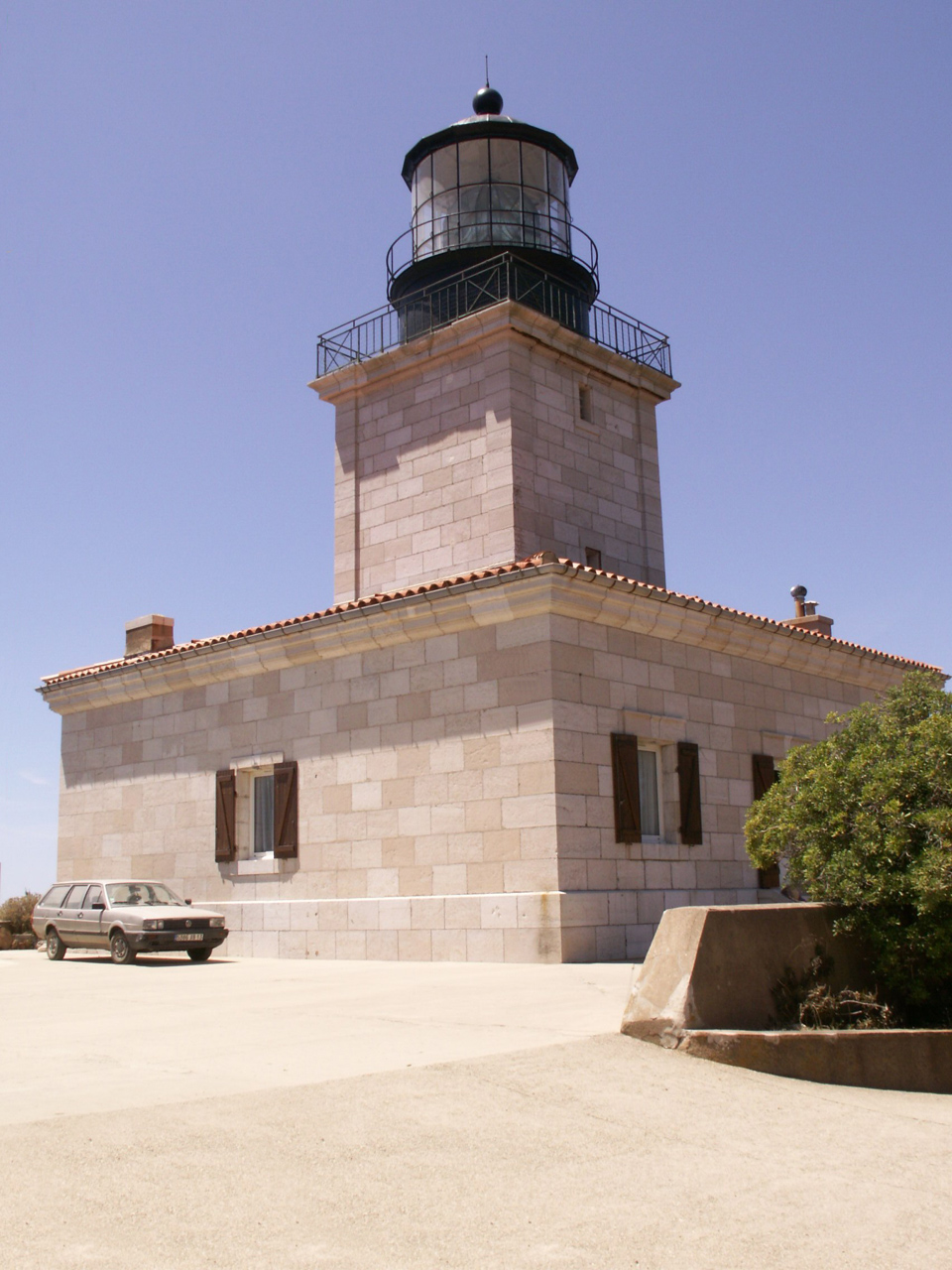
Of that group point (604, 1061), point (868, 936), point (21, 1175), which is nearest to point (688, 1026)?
point (604, 1061)

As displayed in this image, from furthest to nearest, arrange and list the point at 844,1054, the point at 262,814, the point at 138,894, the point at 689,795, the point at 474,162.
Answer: the point at 474,162 → the point at 262,814 → the point at 138,894 → the point at 689,795 → the point at 844,1054

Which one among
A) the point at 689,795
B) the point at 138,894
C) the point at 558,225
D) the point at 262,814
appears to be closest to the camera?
the point at 689,795

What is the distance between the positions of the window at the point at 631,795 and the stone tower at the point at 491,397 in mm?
4754

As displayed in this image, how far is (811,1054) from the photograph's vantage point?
22.7 feet

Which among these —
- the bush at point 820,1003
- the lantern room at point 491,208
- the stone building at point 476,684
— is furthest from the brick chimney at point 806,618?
the bush at point 820,1003

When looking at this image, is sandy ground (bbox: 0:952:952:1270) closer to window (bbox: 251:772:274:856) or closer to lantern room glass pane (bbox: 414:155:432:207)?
window (bbox: 251:772:274:856)

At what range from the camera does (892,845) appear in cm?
816

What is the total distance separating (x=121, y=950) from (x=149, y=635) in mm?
7095

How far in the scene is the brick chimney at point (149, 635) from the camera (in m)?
20.2

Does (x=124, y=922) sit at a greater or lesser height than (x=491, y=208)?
lesser

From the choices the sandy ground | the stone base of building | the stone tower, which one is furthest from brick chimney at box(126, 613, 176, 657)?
the sandy ground

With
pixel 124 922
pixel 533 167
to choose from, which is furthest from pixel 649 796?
pixel 533 167

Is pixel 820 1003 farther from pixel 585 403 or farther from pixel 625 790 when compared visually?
pixel 585 403

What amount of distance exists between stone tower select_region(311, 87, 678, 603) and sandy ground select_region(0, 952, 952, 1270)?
1164cm
